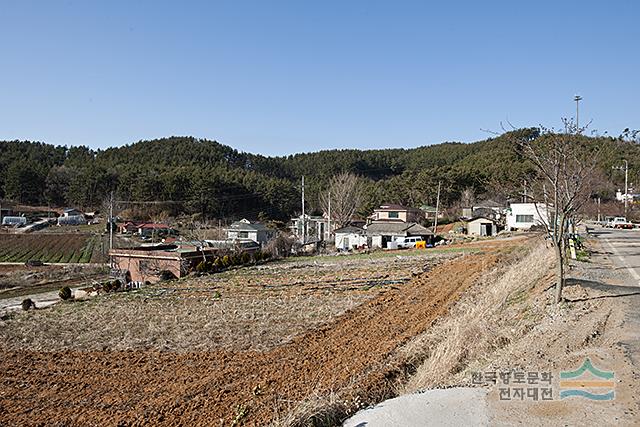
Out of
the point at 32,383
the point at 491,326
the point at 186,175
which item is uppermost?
the point at 186,175

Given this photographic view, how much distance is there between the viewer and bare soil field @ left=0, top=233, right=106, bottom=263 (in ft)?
137

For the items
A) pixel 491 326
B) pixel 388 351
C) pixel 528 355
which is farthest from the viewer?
pixel 388 351

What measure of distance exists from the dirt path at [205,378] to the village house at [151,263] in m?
15.1

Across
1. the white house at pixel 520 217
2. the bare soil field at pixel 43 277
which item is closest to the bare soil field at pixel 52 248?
the bare soil field at pixel 43 277

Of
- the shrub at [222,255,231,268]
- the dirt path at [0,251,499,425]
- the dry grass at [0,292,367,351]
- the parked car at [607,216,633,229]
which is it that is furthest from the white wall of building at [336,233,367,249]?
the dirt path at [0,251,499,425]

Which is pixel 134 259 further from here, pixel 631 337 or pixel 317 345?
pixel 631 337

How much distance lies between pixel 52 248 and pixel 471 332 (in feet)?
A: 152

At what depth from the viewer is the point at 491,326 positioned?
8.62 metres

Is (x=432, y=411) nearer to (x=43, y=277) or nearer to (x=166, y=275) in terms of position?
(x=166, y=275)

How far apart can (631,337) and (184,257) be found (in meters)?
24.4

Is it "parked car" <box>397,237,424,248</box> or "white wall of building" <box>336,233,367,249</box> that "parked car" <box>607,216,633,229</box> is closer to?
"parked car" <box>397,237,424,248</box>

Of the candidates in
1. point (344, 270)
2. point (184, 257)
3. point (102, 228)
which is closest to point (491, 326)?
point (344, 270)

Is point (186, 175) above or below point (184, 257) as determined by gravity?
above

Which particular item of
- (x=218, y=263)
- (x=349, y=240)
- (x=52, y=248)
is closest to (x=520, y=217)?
(x=349, y=240)
